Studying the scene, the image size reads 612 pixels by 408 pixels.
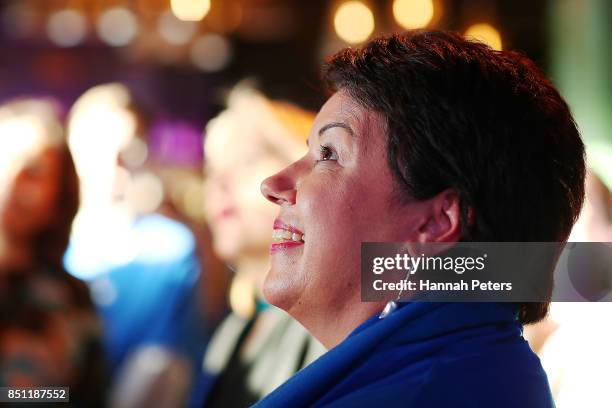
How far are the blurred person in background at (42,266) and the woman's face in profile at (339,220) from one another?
48.1 inches

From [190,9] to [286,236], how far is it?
1.62 m

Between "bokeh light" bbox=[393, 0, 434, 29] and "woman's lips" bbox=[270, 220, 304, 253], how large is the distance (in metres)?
1.56

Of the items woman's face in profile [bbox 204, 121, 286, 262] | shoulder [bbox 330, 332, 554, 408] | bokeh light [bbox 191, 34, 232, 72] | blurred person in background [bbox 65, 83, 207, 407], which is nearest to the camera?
shoulder [bbox 330, 332, 554, 408]

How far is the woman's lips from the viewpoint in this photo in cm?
88

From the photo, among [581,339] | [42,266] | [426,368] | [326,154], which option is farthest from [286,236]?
[42,266]

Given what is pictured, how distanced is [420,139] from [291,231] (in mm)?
178

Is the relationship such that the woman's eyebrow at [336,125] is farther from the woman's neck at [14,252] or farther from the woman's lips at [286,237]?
the woman's neck at [14,252]

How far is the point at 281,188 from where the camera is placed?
2.94 ft

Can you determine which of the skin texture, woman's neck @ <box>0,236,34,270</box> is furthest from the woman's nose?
woman's neck @ <box>0,236,34,270</box>

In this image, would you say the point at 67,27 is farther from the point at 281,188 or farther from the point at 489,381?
the point at 489,381

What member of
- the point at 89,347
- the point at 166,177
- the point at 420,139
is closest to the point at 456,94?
the point at 420,139

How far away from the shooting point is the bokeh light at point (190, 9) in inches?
92.4

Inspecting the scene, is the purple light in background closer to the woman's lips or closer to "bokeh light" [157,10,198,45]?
"bokeh light" [157,10,198,45]

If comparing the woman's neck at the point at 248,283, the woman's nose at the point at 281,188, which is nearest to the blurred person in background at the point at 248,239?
the woman's neck at the point at 248,283
